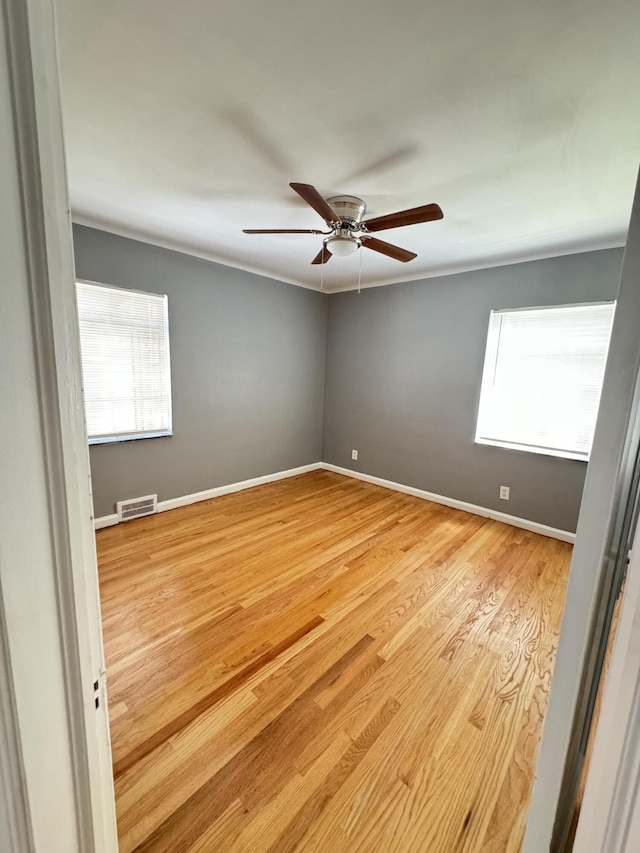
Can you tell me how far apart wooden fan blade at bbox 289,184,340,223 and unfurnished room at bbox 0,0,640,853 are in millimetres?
24

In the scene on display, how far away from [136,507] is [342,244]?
9.01ft

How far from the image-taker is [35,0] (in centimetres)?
45

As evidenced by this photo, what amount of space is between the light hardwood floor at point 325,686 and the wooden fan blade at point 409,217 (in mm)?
2168

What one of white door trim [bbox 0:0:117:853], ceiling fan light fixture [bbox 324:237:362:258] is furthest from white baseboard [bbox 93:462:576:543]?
ceiling fan light fixture [bbox 324:237:362:258]

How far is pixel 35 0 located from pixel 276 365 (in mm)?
3507

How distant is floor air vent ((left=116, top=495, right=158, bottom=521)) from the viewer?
9.59ft

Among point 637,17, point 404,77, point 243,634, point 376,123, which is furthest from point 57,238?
point 243,634

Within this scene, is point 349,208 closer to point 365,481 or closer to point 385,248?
point 385,248

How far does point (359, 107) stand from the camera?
1330mm

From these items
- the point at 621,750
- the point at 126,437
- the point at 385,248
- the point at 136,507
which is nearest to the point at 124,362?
the point at 126,437

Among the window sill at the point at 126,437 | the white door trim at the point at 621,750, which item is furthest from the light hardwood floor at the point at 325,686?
the white door trim at the point at 621,750

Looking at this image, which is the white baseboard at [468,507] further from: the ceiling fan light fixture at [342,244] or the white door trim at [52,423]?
the white door trim at [52,423]

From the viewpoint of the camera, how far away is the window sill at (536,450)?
277cm

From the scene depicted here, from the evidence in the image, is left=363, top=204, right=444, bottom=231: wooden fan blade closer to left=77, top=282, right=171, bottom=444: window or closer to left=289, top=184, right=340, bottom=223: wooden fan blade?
left=289, top=184, right=340, bottom=223: wooden fan blade
